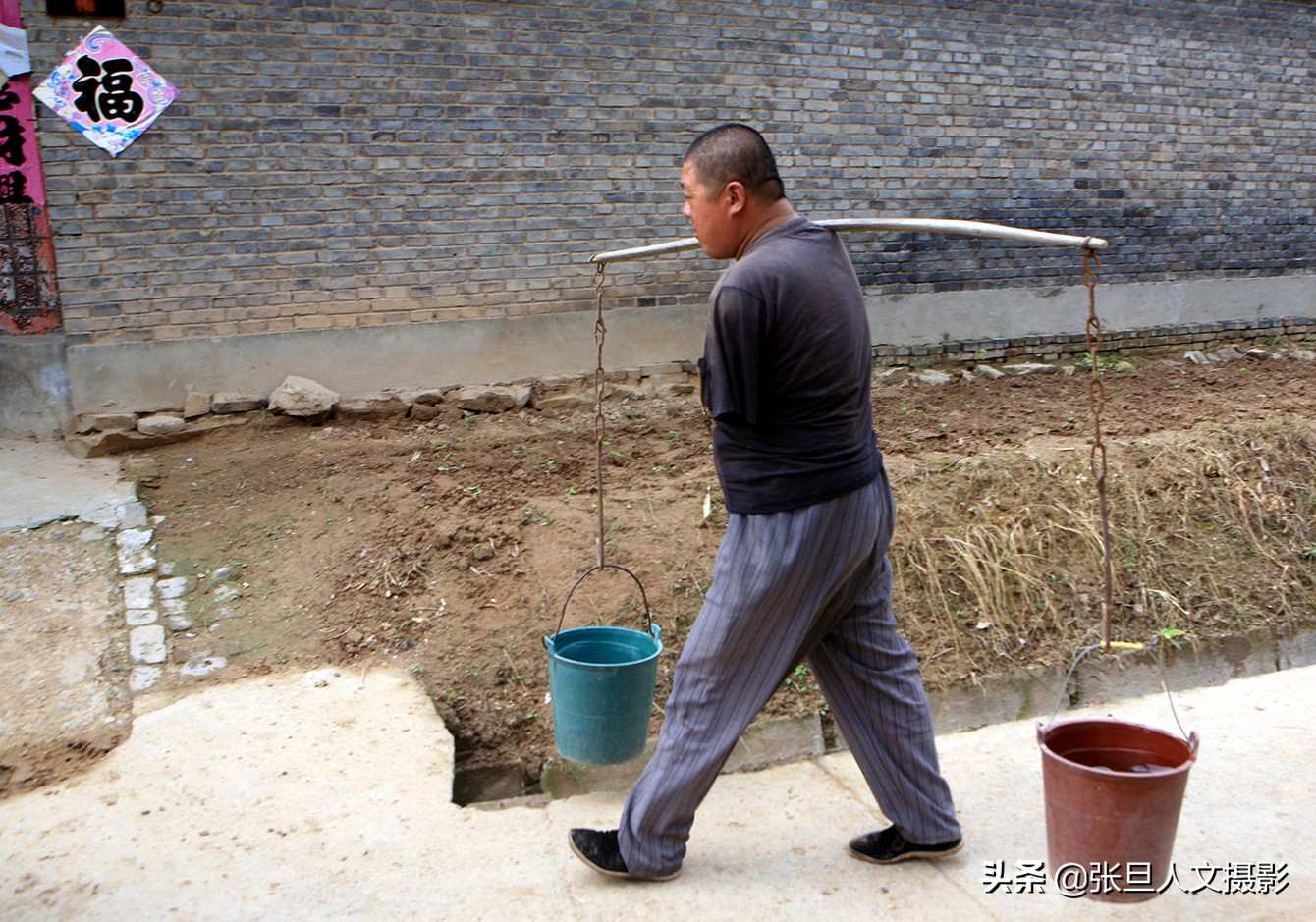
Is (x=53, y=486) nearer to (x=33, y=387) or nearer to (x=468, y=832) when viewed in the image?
(x=33, y=387)

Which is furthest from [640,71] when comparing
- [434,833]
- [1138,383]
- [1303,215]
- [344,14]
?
[1303,215]

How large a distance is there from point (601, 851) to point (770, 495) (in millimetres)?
1131

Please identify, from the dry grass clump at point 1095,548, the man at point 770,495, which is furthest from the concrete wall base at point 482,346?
the man at point 770,495

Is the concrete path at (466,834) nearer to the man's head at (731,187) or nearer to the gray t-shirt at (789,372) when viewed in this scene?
the gray t-shirt at (789,372)

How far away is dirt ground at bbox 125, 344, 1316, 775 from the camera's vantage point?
452 cm

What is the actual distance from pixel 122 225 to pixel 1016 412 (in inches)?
224

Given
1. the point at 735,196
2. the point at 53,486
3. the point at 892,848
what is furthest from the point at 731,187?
the point at 53,486

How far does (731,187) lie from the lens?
2863 millimetres

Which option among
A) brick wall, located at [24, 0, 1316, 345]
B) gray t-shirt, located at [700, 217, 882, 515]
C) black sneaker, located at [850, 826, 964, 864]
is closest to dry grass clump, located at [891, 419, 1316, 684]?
black sneaker, located at [850, 826, 964, 864]

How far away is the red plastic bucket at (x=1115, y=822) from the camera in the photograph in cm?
258

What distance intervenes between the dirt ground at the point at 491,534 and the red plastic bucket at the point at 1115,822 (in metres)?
1.63

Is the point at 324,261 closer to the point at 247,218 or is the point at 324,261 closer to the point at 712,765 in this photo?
the point at 247,218

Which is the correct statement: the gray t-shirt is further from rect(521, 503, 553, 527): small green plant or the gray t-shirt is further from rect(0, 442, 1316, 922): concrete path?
rect(521, 503, 553, 527): small green plant

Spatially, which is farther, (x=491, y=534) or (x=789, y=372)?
(x=491, y=534)
